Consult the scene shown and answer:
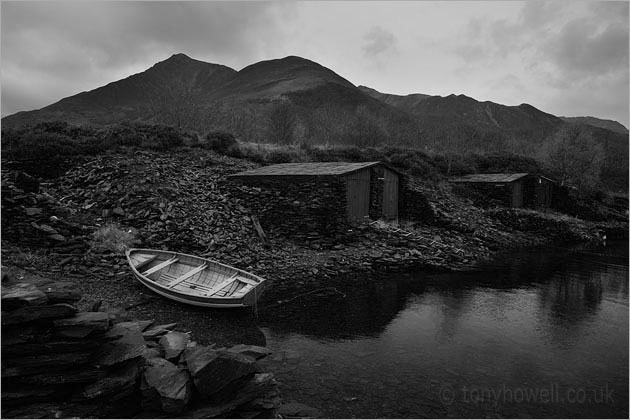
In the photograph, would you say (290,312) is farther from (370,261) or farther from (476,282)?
(476,282)

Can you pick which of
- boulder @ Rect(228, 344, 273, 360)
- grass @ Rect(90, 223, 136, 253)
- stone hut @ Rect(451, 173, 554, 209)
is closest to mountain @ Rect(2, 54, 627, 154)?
stone hut @ Rect(451, 173, 554, 209)

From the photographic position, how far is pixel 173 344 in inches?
301

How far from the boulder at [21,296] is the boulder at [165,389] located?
7.04ft

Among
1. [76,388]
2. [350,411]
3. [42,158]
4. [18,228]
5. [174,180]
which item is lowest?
[350,411]

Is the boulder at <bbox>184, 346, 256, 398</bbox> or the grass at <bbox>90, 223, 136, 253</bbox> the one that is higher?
the grass at <bbox>90, 223, 136, 253</bbox>

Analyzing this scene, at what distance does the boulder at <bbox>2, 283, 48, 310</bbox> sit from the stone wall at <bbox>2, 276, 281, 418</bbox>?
13 millimetres

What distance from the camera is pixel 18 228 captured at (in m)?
14.5

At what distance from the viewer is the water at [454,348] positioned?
7746mm

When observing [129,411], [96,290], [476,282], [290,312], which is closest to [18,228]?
[96,290]

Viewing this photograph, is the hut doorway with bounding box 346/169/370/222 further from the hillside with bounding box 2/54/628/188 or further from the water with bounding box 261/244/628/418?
the hillside with bounding box 2/54/628/188

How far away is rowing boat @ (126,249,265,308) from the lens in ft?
38.1

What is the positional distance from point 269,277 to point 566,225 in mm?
29857

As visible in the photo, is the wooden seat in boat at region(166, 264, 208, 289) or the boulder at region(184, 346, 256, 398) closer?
the boulder at region(184, 346, 256, 398)

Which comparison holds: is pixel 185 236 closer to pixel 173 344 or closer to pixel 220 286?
pixel 220 286
